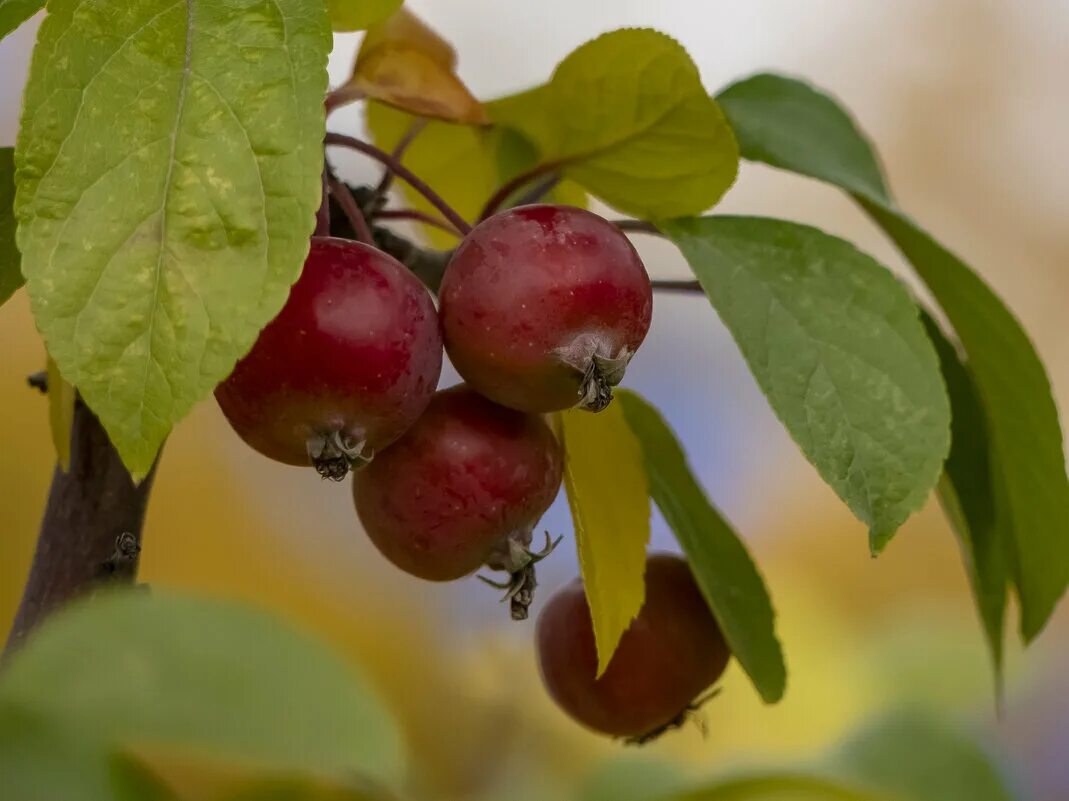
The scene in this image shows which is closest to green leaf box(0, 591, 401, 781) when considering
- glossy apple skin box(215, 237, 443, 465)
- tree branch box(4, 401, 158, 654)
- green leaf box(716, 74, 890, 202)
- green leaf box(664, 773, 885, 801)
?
green leaf box(664, 773, 885, 801)

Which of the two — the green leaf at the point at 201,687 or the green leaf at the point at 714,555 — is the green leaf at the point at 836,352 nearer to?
the green leaf at the point at 714,555

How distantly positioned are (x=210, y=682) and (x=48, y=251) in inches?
6.9

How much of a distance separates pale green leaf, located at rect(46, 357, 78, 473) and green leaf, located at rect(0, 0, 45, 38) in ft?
0.47

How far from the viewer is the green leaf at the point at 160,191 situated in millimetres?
309

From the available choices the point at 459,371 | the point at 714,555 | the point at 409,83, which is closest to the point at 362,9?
the point at 409,83

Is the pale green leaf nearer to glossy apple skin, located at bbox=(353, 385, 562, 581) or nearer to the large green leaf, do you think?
glossy apple skin, located at bbox=(353, 385, 562, 581)

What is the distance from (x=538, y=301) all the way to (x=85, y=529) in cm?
21

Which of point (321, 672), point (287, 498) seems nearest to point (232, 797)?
point (321, 672)

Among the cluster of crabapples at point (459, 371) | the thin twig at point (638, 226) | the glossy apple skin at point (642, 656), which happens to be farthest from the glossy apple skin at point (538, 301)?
the glossy apple skin at point (642, 656)

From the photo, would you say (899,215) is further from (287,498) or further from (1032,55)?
(1032,55)

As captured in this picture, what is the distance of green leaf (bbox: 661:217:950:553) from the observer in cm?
42

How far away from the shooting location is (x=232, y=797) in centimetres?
23

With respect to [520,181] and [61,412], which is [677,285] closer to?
[520,181]

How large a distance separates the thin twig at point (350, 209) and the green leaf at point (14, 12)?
11cm
